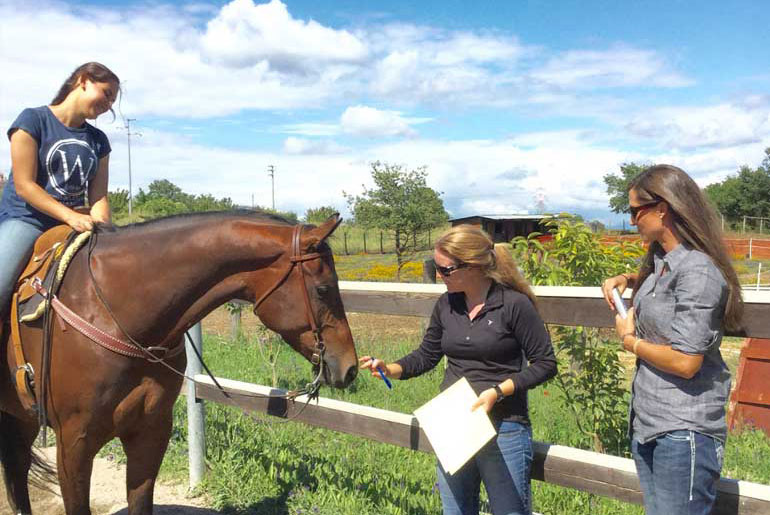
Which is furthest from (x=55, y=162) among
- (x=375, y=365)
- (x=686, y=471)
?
(x=686, y=471)

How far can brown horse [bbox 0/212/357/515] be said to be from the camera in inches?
111

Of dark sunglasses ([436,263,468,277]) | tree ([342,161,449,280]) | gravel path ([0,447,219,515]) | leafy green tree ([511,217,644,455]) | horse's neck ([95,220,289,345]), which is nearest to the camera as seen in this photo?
dark sunglasses ([436,263,468,277])

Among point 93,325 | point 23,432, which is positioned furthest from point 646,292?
point 23,432

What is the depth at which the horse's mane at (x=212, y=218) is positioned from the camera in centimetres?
305

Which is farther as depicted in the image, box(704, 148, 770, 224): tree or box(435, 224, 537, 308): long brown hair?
box(704, 148, 770, 224): tree

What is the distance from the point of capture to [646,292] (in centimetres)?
228

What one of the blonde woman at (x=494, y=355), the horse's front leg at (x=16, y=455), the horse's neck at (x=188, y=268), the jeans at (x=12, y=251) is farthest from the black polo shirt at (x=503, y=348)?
the horse's front leg at (x=16, y=455)

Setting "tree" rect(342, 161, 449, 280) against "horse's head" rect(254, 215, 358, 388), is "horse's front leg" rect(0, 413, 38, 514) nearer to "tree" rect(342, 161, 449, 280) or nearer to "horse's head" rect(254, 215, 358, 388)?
"horse's head" rect(254, 215, 358, 388)

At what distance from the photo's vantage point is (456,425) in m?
2.56

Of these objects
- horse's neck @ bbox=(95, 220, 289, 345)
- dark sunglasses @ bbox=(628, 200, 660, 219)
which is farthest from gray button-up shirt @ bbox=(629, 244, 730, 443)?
horse's neck @ bbox=(95, 220, 289, 345)

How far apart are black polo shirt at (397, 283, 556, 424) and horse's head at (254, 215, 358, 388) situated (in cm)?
50

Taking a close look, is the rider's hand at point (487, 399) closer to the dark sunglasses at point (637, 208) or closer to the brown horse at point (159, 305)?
the brown horse at point (159, 305)

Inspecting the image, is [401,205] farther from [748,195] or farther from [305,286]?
[748,195]

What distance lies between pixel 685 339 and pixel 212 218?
2.17 m
